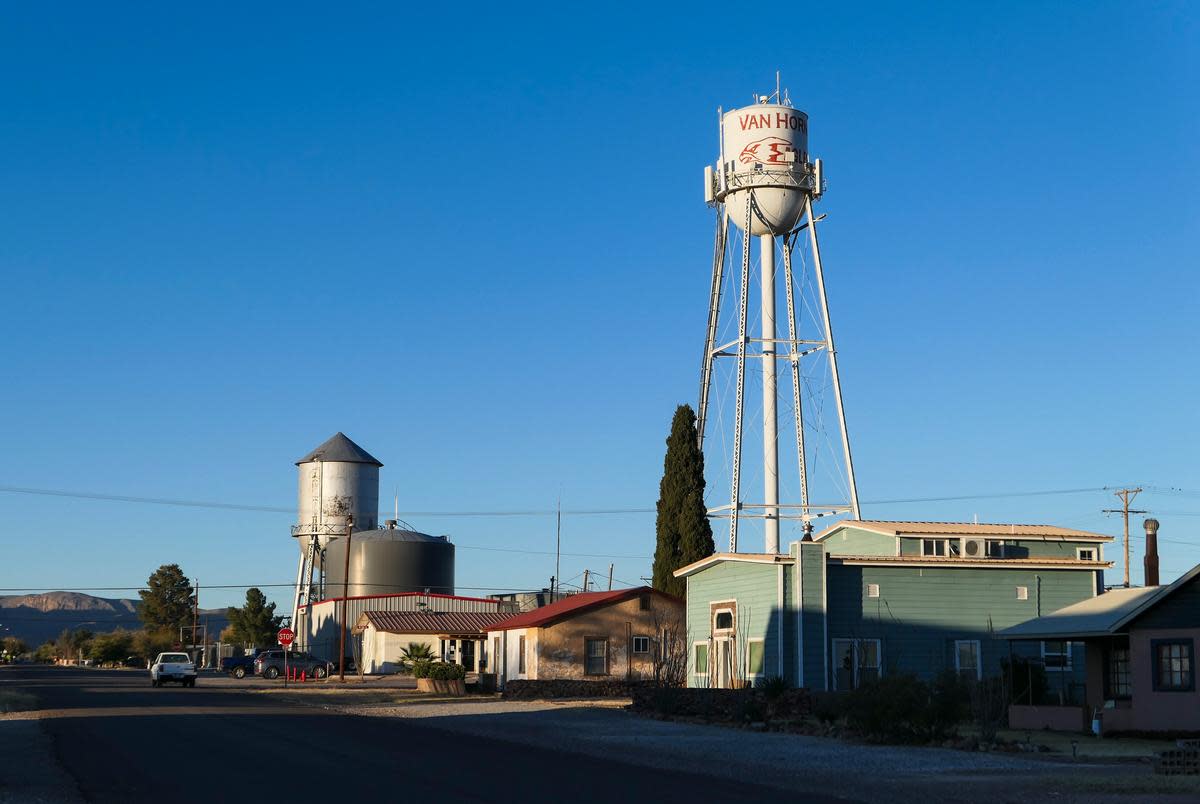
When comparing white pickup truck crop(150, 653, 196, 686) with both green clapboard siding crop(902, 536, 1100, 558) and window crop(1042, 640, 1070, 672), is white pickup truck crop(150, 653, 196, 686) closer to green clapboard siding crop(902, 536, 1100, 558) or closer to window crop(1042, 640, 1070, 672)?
green clapboard siding crop(902, 536, 1100, 558)

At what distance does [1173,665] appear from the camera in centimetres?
2953

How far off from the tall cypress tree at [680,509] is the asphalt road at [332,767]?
2147 centimetres

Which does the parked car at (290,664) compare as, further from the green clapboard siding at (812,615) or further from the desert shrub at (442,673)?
the green clapboard siding at (812,615)

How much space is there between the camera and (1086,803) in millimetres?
17938

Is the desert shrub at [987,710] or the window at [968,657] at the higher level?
the window at [968,657]

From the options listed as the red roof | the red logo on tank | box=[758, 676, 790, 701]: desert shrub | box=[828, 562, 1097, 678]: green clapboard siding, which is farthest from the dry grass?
the red logo on tank

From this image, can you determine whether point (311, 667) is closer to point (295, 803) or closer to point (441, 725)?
point (441, 725)

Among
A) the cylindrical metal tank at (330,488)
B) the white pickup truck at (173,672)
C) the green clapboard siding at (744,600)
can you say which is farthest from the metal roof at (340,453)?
the green clapboard siding at (744,600)

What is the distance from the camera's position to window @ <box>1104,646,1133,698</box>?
103 feet

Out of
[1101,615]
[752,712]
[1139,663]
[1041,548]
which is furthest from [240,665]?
[1139,663]

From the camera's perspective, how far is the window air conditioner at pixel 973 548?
4256cm

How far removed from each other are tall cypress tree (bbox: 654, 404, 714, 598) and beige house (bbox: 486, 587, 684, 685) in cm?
219

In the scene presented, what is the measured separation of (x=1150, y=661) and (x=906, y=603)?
1187cm

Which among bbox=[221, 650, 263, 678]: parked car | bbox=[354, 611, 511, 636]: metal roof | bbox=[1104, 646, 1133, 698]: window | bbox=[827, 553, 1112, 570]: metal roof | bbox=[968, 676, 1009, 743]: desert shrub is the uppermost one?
bbox=[827, 553, 1112, 570]: metal roof
